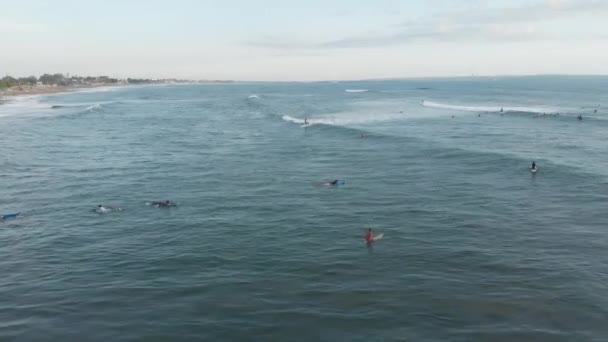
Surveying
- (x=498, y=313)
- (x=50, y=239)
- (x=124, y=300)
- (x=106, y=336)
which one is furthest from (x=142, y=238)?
(x=498, y=313)

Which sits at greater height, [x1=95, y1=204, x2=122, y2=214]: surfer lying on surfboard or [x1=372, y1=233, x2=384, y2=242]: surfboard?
[x1=95, y1=204, x2=122, y2=214]: surfer lying on surfboard

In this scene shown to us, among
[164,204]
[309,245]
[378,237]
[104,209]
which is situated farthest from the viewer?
[164,204]

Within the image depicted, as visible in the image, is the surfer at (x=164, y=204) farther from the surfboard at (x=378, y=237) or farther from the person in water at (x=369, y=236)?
the surfboard at (x=378, y=237)

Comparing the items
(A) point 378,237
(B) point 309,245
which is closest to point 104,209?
(B) point 309,245

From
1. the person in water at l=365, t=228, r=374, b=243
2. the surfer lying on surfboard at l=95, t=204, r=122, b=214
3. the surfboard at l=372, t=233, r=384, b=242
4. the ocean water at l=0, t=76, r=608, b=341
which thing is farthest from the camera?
the surfer lying on surfboard at l=95, t=204, r=122, b=214

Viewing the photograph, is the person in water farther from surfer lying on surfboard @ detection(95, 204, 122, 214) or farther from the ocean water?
surfer lying on surfboard @ detection(95, 204, 122, 214)

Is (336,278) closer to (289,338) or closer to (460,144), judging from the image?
(289,338)

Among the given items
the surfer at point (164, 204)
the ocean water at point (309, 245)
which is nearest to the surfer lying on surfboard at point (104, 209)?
the ocean water at point (309, 245)

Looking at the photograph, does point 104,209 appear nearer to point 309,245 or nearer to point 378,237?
point 309,245

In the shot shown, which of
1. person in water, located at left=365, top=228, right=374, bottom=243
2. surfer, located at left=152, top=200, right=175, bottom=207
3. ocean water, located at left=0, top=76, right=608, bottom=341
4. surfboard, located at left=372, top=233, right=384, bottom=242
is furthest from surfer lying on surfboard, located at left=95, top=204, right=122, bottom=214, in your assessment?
surfboard, located at left=372, top=233, right=384, bottom=242
